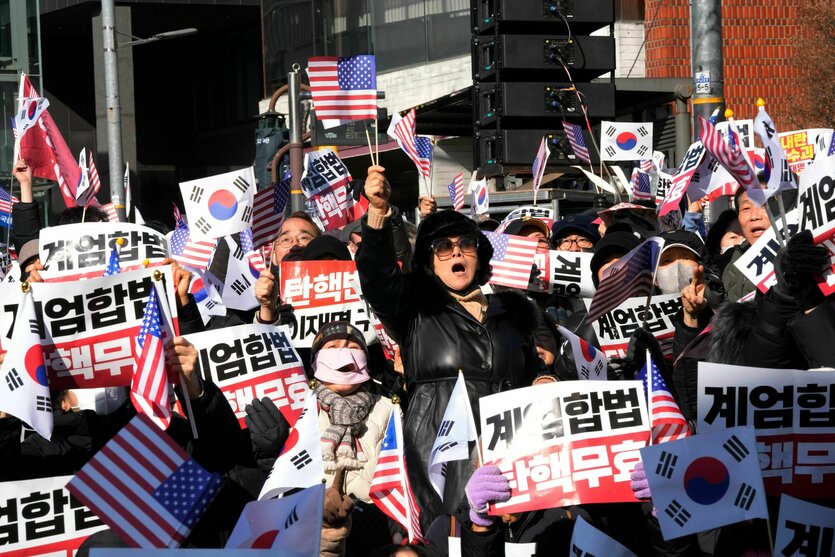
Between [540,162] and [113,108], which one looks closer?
[540,162]

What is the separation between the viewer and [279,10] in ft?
115

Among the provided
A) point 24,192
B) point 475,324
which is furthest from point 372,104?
point 475,324

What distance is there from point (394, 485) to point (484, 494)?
72 cm

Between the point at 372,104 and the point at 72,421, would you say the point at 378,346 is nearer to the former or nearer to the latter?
the point at 372,104

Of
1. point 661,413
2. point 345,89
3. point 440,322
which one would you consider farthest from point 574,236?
point 661,413

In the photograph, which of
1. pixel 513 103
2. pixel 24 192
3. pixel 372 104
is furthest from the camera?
pixel 513 103

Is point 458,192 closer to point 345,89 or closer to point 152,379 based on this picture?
point 345,89

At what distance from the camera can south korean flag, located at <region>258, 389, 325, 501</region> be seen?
5.21 m

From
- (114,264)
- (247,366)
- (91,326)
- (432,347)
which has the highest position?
(114,264)

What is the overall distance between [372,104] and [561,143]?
13.6 feet

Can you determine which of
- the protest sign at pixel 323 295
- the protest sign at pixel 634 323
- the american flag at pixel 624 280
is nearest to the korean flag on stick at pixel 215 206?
the protest sign at pixel 323 295

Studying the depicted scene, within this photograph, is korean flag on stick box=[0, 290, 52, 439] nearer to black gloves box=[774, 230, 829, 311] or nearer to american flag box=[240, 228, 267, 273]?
black gloves box=[774, 230, 829, 311]

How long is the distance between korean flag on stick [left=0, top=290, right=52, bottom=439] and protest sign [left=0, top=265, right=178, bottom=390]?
14cm

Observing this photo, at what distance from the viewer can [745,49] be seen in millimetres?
26359
